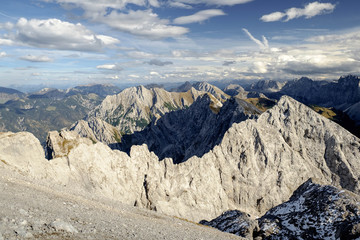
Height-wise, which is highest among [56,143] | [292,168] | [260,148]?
[56,143]

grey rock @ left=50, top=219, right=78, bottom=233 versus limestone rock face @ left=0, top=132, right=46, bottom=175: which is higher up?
grey rock @ left=50, top=219, right=78, bottom=233

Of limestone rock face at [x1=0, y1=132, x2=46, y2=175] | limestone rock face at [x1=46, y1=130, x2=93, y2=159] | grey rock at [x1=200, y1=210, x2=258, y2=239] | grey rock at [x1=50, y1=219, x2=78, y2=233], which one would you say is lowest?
grey rock at [x1=200, y1=210, x2=258, y2=239]

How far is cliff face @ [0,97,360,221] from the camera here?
71062 millimetres

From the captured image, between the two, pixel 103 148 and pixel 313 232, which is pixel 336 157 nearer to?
pixel 313 232

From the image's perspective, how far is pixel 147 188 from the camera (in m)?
78.3

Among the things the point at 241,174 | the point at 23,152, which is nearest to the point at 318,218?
the point at 241,174

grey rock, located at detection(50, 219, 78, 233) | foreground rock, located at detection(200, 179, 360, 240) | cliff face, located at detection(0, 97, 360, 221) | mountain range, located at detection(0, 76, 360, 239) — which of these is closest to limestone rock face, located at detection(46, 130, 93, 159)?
mountain range, located at detection(0, 76, 360, 239)

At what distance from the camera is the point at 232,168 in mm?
96438

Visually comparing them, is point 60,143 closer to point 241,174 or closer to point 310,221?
point 241,174

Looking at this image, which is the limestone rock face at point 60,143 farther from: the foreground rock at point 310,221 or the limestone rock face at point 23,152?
the foreground rock at point 310,221

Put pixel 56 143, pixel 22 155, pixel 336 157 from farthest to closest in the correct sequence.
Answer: pixel 336 157, pixel 56 143, pixel 22 155

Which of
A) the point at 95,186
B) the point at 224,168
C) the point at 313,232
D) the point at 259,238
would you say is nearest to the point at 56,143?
the point at 95,186

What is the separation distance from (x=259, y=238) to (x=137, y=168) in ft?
156

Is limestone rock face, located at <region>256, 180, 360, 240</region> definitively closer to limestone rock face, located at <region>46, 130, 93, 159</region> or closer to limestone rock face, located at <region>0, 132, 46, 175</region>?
limestone rock face, located at <region>0, 132, 46, 175</region>
